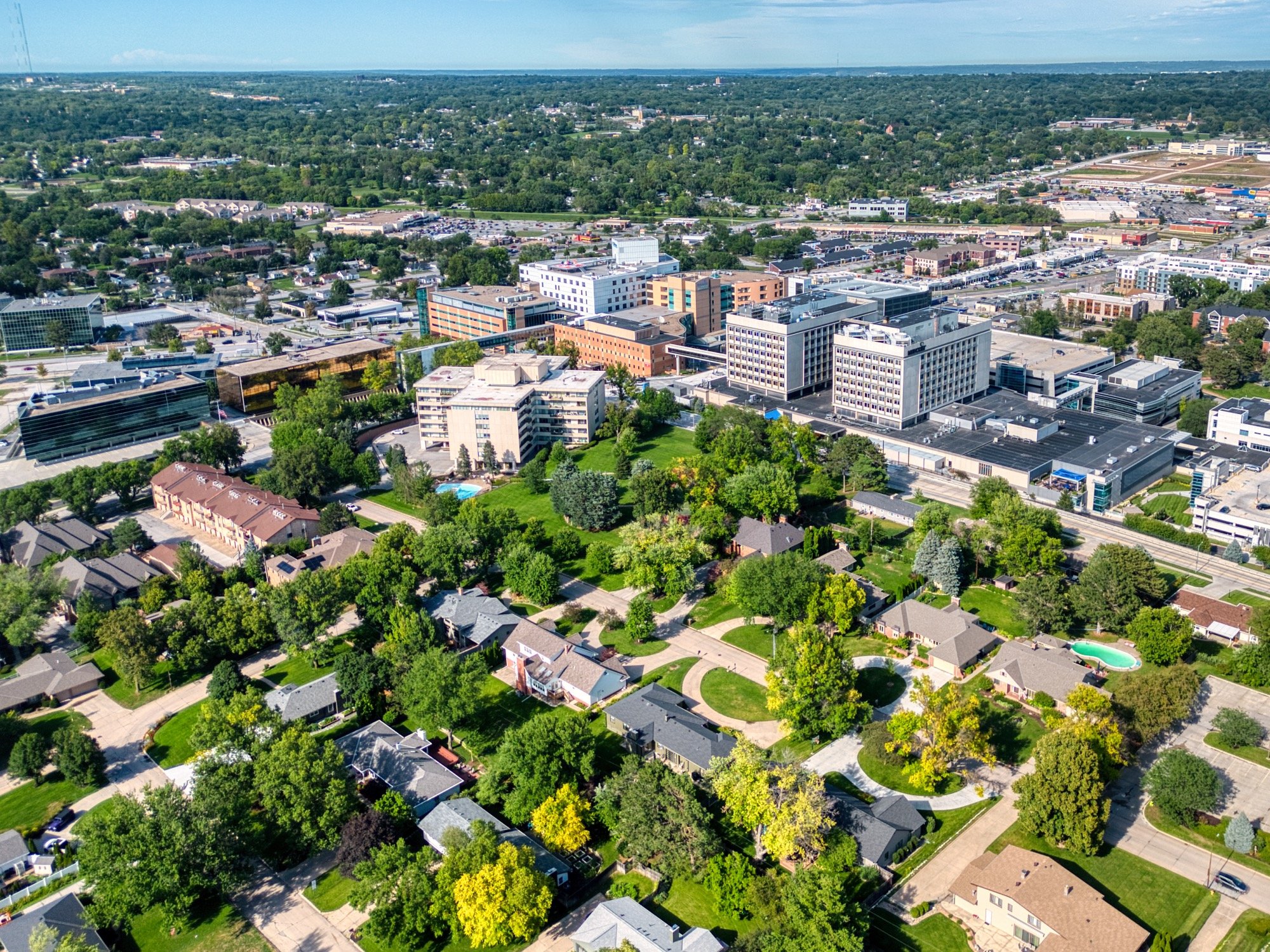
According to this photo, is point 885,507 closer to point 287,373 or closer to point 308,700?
point 308,700

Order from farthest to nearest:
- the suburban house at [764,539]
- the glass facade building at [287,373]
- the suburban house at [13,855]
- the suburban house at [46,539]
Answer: the glass facade building at [287,373] < the suburban house at [46,539] < the suburban house at [764,539] < the suburban house at [13,855]

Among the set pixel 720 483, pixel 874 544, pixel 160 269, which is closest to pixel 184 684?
pixel 720 483

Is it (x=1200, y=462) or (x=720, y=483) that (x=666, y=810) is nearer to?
(x=720, y=483)

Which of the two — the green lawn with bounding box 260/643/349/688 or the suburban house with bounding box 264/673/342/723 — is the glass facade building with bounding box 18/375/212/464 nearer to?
the green lawn with bounding box 260/643/349/688

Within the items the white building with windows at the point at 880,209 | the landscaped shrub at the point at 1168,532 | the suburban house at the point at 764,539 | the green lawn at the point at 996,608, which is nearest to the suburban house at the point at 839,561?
the suburban house at the point at 764,539

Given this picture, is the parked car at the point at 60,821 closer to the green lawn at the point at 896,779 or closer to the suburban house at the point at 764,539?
the green lawn at the point at 896,779

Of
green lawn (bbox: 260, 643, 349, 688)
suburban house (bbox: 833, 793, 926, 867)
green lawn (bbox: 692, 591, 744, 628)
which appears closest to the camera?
suburban house (bbox: 833, 793, 926, 867)

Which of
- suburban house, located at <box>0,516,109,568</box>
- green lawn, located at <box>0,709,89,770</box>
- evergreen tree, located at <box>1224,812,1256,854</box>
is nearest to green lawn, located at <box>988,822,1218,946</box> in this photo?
evergreen tree, located at <box>1224,812,1256,854</box>
